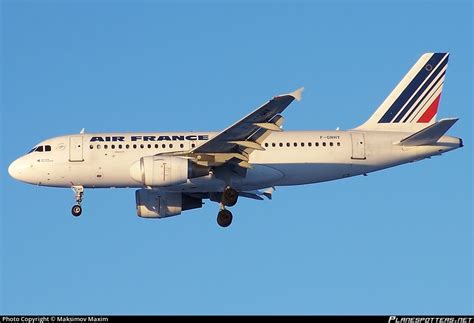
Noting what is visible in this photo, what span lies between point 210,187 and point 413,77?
11596 millimetres

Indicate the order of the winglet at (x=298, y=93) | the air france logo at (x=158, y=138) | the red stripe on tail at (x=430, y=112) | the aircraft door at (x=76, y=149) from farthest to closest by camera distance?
the red stripe on tail at (x=430, y=112) < the air france logo at (x=158, y=138) < the aircraft door at (x=76, y=149) < the winglet at (x=298, y=93)

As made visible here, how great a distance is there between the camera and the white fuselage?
5203 cm

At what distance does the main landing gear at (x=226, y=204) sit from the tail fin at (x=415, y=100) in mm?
7685

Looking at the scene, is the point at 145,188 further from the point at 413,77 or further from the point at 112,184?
the point at 413,77

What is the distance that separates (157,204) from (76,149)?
15.3 feet

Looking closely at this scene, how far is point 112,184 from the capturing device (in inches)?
2061

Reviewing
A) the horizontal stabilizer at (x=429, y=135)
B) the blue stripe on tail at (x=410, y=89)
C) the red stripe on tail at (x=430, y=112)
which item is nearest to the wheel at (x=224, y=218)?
the horizontal stabilizer at (x=429, y=135)

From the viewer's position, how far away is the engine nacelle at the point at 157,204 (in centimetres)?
5431

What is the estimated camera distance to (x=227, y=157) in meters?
49.9

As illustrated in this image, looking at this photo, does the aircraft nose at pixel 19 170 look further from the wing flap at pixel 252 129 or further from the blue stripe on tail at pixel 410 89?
the blue stripe on tail at pixel 410 89

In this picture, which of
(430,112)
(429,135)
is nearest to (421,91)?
(430,112)

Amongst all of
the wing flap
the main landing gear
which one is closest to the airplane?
the main landing gear

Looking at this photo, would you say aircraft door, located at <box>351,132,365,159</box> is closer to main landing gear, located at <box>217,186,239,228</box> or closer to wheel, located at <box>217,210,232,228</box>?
main landing gear, located at <box>217,186,239,228</box>

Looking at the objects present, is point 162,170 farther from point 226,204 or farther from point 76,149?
point 76,149
